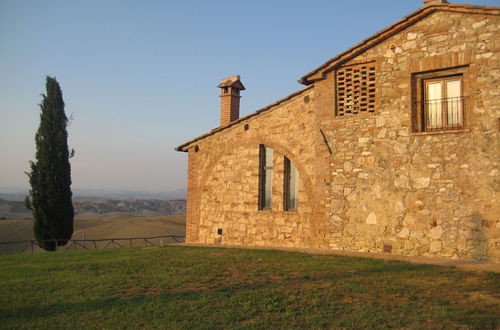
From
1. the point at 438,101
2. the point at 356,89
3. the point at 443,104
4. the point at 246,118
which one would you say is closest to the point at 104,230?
the point at 246,118

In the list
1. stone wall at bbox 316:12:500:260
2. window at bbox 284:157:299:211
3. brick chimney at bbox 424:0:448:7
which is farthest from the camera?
window at bbox 284:157:299:211

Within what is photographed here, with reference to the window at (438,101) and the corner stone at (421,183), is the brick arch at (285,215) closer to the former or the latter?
the corner stone at (421,183)

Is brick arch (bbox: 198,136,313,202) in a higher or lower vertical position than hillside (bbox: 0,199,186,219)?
higher

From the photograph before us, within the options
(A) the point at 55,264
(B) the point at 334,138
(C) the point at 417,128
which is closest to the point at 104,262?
(A) the point at 55,264

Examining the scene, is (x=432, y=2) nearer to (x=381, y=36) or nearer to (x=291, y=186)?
(x=381, y=36)

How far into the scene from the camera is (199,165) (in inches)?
667

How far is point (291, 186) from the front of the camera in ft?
48.3

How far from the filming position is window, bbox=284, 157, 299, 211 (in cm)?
1448

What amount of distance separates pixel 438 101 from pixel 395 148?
5.07 ft

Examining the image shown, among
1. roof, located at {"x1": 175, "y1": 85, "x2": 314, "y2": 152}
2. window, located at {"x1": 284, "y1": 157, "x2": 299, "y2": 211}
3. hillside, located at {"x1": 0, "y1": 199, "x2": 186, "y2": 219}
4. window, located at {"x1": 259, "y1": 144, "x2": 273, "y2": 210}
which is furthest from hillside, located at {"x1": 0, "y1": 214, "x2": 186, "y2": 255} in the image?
hillside, located at {"x1": 0, "y1": 199, "x2": 186, "y2": 219}

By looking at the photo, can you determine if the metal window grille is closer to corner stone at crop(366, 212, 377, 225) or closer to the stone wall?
the stone wall

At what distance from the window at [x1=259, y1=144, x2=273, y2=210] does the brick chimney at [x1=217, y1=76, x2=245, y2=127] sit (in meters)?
3.16

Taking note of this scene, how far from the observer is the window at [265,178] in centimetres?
1513

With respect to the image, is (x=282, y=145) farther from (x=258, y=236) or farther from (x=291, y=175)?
(x=258, y=236)
